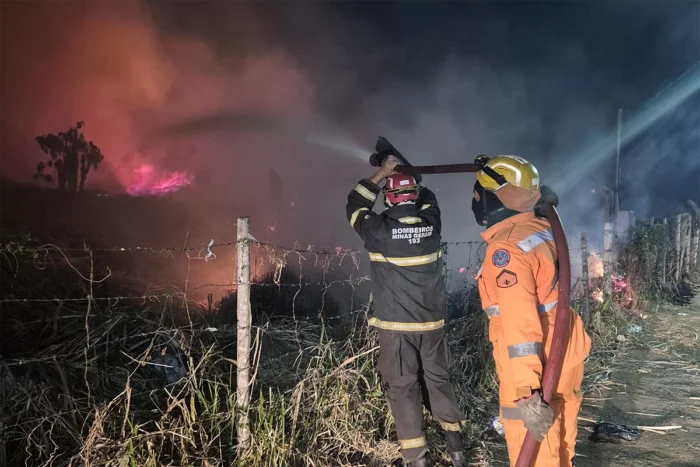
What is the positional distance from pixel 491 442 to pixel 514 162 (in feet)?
7.68

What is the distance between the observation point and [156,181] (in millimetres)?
14078

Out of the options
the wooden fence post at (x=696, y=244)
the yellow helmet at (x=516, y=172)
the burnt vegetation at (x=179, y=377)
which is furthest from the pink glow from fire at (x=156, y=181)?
the wooden fence post at (x=696, y=244)

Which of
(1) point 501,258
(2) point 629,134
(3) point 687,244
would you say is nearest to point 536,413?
(1) point 501,258

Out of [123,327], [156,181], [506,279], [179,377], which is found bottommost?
[179,377]

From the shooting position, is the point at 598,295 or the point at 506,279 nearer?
the point at 506,279

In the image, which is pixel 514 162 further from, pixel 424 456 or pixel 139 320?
pixel 139 320

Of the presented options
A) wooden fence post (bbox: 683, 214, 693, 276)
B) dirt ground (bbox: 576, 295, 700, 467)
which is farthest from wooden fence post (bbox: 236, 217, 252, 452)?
Result: wooden fence post (bbox: 683, 214, 693, 276)

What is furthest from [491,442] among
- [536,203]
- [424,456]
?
[536,203]

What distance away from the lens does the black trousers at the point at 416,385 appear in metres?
2.85

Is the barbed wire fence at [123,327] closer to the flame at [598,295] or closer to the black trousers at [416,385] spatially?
the black trousers at [416,385]

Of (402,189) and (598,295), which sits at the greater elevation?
(402,189)

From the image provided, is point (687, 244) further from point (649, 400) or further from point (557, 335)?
point (557, 335)

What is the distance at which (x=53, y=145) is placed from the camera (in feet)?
38.0

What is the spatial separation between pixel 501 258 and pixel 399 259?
1.04m
